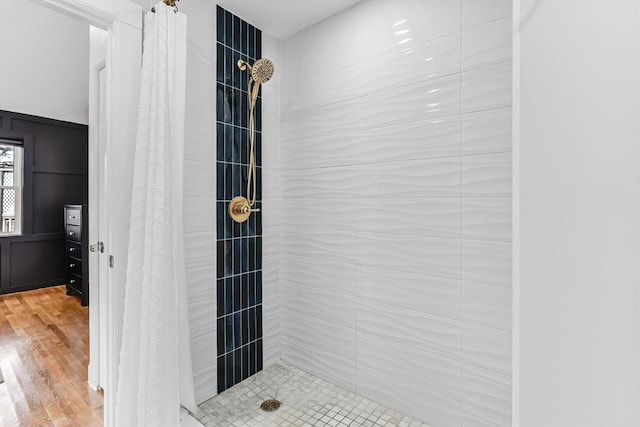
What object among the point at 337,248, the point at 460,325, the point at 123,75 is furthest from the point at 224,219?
the point at 460,325

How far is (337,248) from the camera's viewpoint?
80.9 inches

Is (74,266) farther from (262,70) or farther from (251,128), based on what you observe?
(262,70)

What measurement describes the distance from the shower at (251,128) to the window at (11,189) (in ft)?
13.8

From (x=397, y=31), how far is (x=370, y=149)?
622mm

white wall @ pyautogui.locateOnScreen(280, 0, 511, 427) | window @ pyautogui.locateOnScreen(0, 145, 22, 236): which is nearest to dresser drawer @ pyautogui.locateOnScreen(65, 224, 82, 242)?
window @ pyautogui.locateOnScreen(0, 145, 22, 236)

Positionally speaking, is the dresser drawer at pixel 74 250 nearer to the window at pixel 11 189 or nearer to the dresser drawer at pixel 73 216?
the dresser drawer at pixel 73 216

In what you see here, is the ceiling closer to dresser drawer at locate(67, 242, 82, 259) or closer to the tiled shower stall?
the tiled shower stall

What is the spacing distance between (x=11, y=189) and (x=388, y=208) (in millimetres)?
5300

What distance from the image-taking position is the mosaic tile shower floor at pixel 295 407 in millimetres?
1705

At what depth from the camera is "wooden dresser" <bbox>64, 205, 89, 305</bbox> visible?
12.5ft

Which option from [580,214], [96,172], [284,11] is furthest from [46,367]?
[580,214]

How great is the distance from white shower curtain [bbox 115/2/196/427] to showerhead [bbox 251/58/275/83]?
518mm

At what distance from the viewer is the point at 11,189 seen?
14.8ft

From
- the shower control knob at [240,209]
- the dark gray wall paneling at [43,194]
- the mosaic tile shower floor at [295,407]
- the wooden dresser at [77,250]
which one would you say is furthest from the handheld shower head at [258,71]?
the dark gray wall paneling at [43,194]
